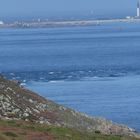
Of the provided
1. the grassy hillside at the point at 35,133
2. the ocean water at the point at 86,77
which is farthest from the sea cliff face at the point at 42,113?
the grassy hillside at the point at 35,133

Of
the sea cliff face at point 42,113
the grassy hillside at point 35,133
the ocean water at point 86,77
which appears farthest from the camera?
the ocean water at point 86,77

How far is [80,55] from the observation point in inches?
4879

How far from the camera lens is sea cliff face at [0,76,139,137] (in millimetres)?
32750

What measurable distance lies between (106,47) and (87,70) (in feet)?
180

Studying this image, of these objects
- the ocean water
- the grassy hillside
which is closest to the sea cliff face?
the ocean water

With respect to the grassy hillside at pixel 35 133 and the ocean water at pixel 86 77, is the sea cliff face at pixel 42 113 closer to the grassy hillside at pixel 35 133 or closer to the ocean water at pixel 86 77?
the ocean water at pixel 86 77

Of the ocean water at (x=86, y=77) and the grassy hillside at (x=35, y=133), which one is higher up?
the grassy hillside at (x=35, y=133)

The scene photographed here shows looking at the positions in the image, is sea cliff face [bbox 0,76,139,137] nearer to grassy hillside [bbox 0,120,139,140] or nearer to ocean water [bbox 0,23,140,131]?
ocean water [bbox 0,23,140,131]

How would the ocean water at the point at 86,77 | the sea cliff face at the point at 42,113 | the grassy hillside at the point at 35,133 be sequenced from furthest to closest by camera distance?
the ocean water at the point at 86,77, the sea cliff face at the point at 42,113, the grassy hillside at the point at 35,133

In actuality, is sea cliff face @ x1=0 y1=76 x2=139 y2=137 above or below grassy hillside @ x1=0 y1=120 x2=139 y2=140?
below

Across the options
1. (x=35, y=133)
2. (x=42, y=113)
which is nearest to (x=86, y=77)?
(x=42, y=113)

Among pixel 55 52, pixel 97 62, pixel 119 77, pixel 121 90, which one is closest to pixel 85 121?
pixel 121 90

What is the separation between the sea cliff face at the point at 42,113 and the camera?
32.8 meters

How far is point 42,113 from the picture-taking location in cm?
3672
